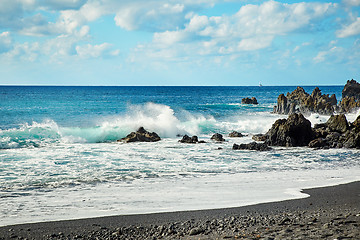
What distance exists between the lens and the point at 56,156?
47.2 feet

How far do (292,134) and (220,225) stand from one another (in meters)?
13.5

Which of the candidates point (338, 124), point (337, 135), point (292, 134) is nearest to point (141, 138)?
point (292, 134)

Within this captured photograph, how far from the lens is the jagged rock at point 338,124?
1930 cm

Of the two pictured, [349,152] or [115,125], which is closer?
[349,152]

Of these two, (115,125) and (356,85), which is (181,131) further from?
(356,85)

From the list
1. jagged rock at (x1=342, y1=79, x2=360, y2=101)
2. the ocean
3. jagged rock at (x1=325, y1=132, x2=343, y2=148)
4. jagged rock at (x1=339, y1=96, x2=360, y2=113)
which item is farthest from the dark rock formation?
jagged rock at (x1=342, y1=79, x2=360, y2=101)

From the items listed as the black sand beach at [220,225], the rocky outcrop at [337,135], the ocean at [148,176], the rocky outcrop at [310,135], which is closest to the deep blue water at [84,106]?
the ocean at [148,176]

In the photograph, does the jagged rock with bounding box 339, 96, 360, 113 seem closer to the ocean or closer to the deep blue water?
the deep blue water

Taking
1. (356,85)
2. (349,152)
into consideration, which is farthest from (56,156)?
(356,85)

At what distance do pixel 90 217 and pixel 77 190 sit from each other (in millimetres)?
2372

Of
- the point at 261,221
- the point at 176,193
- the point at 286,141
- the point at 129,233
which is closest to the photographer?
the point at 129,233

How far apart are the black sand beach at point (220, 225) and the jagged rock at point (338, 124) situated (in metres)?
13.1

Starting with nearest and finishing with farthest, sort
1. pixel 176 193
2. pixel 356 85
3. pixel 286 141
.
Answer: pixel 176 193 → pixel 286 141 → pixel 356 85

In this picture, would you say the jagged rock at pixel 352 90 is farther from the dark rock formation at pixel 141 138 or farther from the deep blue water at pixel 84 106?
the dark rock formation at pixel 141 138
